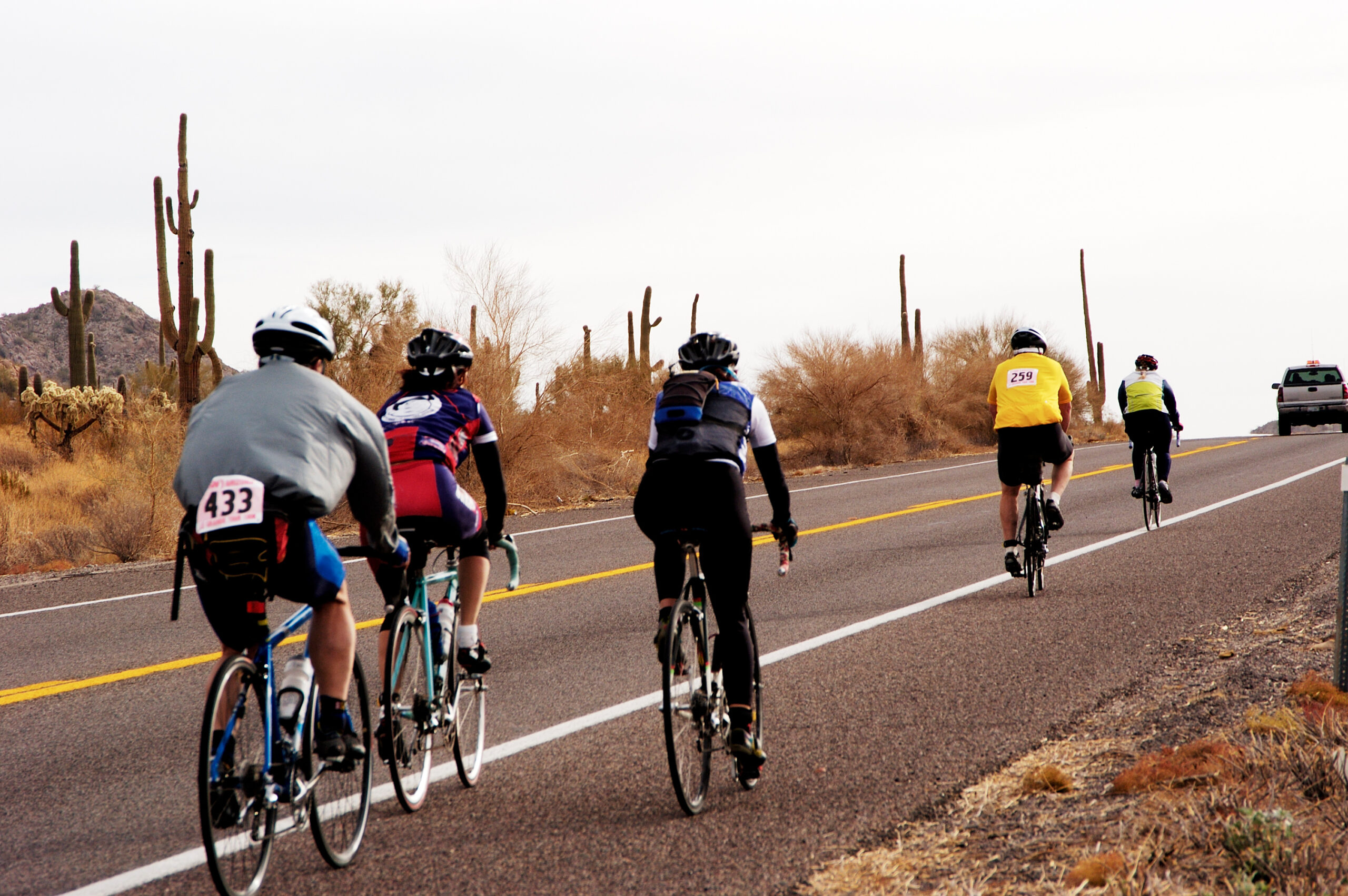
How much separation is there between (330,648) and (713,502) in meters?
1.53

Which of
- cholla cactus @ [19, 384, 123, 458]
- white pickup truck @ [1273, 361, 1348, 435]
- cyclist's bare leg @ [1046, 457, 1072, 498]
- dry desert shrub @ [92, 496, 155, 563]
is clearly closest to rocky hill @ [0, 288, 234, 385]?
cholla cactus @ [19, 384, 123, 458]

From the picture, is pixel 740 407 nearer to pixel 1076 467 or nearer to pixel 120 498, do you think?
pixel 120 498

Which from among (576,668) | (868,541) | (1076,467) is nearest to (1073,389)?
(1076,467)

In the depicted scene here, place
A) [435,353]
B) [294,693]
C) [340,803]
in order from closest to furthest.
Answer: [294,693], [340,803], [435,353]

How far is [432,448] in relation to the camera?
4.66 metres

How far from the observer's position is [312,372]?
12.2 feet

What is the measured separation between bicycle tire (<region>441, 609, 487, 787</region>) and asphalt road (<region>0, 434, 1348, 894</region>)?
11cm

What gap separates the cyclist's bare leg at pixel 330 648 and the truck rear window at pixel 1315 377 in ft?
119

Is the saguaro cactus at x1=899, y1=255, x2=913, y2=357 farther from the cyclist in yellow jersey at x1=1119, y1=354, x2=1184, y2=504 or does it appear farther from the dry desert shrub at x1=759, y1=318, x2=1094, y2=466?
the cyclist in yellow jersey at x1=1119, y1=354, x2=1184, y2=504

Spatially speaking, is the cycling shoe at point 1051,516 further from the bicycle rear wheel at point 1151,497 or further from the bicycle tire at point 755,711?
the bicycle tire at point 755,711

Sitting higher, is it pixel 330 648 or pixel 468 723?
pixel 330 648

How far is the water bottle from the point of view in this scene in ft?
12.0

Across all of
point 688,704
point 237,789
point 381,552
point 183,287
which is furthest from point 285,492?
point 183,287

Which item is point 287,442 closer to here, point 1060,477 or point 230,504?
point 230,504
